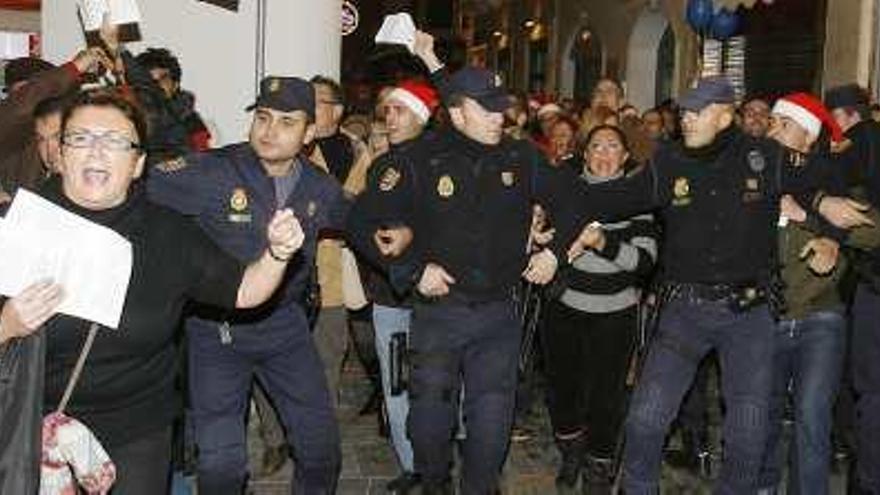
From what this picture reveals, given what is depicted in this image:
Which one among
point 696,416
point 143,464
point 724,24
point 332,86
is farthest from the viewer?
point 724,24

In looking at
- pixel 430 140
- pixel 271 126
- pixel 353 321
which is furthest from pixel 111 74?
pixel 353 321

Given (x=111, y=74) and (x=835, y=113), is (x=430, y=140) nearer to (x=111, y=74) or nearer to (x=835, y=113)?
(x=111, y=74)

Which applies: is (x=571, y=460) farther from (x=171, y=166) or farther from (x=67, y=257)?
(x=67, y=257)

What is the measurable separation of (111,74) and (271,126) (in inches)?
52.9

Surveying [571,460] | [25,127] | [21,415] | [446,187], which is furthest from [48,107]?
[571,460]

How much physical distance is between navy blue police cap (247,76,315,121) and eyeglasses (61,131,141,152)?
1.62 metres

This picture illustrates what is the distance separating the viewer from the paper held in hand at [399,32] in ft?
24.3

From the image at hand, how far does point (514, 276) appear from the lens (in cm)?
612

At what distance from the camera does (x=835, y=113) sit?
818 cm

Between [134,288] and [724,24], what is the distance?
15893 millimetres

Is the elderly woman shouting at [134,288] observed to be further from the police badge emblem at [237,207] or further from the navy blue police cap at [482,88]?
the navy blue police cap at [482,88]

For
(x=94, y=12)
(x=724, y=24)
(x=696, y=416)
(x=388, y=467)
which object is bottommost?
(x=388, y=467)

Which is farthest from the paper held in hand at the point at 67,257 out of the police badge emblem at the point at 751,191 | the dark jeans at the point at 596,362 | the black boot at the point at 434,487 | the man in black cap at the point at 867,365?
the man in black cap at the point at 867,365

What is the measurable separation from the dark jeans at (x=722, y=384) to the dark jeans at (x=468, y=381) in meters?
0.66
